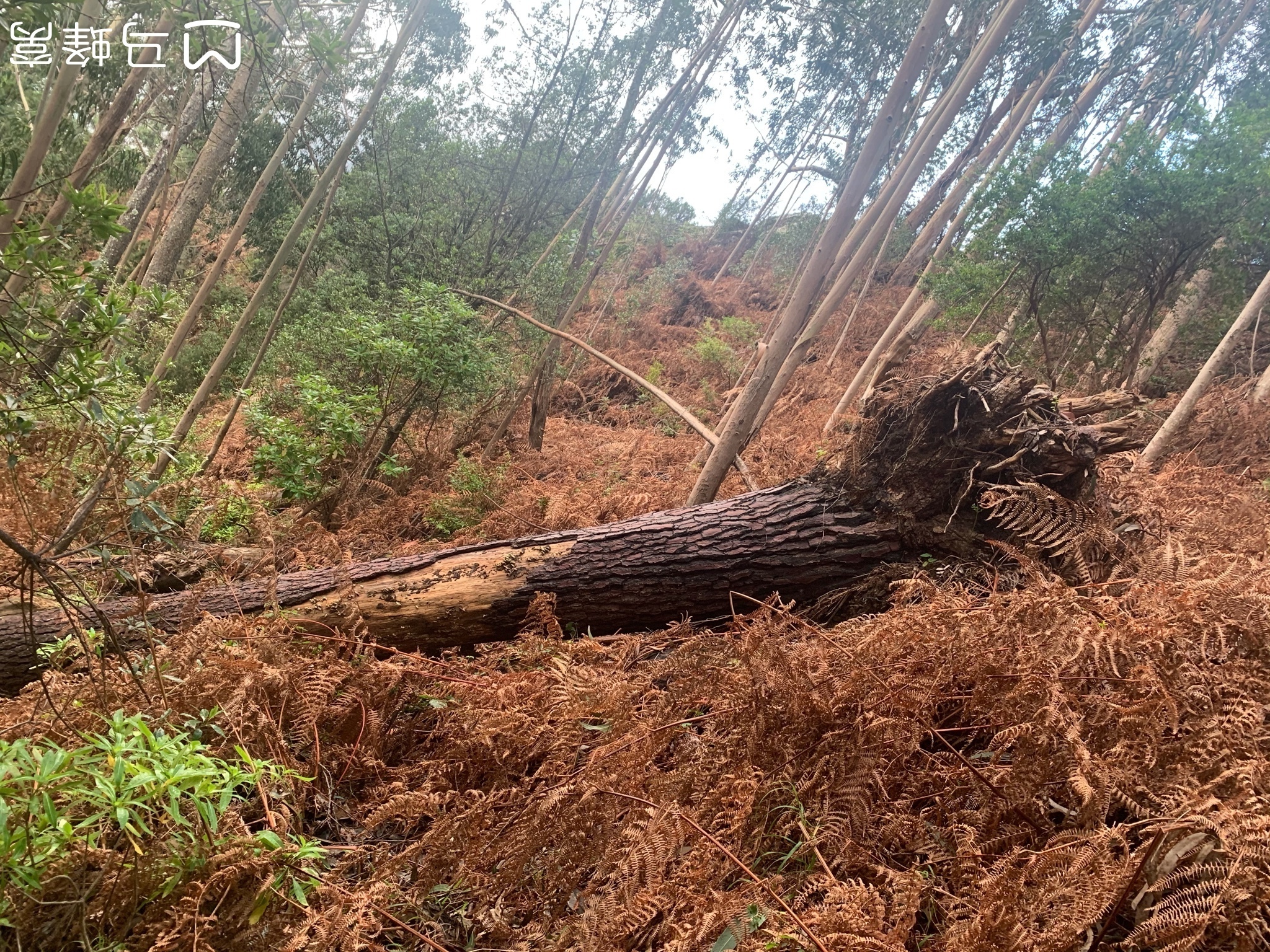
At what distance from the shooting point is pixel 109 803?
1440mm

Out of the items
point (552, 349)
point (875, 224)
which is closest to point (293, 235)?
Answer: point (552, 349)

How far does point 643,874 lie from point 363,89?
14165 millimetres

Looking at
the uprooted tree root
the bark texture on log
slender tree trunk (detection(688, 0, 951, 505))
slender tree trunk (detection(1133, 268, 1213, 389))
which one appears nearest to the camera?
the uprooted tree root

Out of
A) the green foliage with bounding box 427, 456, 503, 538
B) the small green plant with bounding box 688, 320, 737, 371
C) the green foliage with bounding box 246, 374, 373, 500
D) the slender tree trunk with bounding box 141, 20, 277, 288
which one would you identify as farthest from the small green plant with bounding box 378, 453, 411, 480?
the small green plant with bounding box 688, 320, 737, 371

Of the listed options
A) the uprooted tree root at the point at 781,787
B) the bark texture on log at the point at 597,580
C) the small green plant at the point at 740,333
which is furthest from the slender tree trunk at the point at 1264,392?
the small green plant at the point at 740,333

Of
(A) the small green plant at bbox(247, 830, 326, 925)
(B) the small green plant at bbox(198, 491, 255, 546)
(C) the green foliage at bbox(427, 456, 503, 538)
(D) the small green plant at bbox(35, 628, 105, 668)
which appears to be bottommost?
(B) the small green plant at bbox(198, 491, 255, 546)

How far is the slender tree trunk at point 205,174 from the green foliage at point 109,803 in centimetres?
588

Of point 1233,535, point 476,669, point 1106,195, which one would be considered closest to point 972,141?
point 1106,195

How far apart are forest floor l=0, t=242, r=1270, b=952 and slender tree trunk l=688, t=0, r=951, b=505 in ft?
5.52

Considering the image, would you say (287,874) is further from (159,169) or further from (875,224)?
(159,169)

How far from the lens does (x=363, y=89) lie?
12195 mm

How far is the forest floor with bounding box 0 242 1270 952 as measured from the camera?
137cm

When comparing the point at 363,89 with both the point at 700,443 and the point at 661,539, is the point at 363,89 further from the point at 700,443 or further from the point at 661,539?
the point at 661,539

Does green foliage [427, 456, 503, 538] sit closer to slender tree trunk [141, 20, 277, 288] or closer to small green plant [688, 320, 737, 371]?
slender tree trunk [141, 20, 277, 288]
